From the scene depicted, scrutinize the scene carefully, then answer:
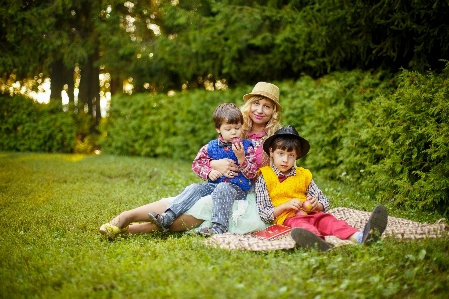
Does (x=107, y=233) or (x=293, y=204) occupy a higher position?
(x=293, y=204)

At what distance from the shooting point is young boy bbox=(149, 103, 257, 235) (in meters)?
5.23

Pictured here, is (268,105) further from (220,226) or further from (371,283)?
(371,283)

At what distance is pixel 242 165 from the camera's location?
5.49m

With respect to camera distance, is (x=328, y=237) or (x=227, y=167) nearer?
(x=328, y=237)

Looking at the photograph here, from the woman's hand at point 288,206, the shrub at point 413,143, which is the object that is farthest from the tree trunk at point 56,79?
the woman's hand at point 288,206

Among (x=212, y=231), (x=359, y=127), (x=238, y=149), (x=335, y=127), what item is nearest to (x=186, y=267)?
(x=212, y=231)

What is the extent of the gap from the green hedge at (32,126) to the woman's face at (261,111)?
13283 millimetres

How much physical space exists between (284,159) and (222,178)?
2.40ft

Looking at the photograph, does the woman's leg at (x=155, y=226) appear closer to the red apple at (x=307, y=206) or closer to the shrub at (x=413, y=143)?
the red apple at (x=307, y=206)

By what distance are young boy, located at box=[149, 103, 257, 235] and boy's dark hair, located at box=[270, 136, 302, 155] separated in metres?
0.33

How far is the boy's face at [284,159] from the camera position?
5.36m

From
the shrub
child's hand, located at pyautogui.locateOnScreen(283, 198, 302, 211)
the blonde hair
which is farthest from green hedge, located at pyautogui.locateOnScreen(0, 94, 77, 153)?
child's hand, located at pyautogui.locateOnScreen(283, 198, 302, 211)

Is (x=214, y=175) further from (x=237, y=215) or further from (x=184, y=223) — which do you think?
(x=184, y=223)

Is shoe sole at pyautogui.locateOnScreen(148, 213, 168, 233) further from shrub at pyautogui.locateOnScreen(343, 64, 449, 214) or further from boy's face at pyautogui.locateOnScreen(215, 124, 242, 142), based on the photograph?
shrub at pyautogui.locateOnScreen(343, 64, 449, 214)
